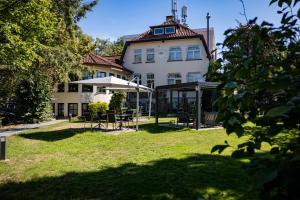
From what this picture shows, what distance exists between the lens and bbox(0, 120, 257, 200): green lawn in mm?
5610

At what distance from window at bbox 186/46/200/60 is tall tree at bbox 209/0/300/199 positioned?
96.8 ft

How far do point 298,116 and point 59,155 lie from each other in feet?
26.8

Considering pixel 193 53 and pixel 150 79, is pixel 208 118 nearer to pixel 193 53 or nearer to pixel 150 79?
pixel 193 53

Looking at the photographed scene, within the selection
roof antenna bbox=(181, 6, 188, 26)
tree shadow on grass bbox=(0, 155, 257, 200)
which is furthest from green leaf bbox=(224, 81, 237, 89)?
roof antenna bbox=(181, 6, 188, 26)

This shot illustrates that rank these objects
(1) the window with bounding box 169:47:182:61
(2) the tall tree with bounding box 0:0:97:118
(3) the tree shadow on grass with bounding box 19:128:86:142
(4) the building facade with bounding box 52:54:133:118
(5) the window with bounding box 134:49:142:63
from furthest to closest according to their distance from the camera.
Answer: (5) the window with bounding box 134:49:142:63
(1) the window with bounding box 169:47:182:61
(4) the building facade with bounding box 52:54:133:118
(3) the tree shadow on grass with bounding box 19:128:86:142
(2) the tall tree with bounding box 0:0:97:118

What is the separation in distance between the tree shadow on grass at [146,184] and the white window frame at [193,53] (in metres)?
24.7

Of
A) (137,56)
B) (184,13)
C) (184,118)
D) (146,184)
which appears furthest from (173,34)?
(146,184)

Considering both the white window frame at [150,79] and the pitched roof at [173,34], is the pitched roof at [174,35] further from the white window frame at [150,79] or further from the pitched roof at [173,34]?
the white window frame at [150,79]

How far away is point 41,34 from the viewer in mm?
12031

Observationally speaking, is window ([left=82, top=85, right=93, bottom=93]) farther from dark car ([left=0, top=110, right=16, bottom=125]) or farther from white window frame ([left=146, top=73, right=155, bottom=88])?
dark car ([left=0, top=110, right=16, bottom=125])

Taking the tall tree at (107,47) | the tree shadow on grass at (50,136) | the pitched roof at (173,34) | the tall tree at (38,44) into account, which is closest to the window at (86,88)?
the tall tree at (38,44)

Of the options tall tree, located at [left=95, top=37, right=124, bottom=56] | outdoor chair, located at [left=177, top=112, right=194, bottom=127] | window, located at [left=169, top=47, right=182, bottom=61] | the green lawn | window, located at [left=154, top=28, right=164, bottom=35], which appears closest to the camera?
the green lawn

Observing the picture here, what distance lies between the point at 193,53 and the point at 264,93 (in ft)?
98.2

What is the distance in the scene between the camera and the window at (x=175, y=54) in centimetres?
3225
